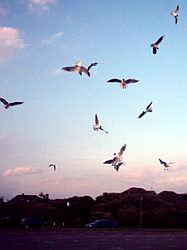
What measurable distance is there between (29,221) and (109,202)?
29090mm

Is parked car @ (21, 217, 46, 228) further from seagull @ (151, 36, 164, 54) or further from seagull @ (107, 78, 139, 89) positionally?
seagull @ (151, 36, 164, 54)

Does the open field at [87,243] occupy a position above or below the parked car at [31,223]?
below

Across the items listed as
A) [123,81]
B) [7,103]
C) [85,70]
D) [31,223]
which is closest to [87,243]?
[7,103]

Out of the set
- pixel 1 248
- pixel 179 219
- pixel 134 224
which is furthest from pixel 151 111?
pixel 179 219

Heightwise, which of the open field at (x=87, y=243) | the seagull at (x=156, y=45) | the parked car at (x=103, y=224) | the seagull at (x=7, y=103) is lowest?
the open field at (x=87, y=243)

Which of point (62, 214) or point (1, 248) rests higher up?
point (62, 214)

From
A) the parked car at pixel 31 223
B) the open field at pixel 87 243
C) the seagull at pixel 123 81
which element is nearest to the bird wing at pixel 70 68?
the seagull at pixel 123 81

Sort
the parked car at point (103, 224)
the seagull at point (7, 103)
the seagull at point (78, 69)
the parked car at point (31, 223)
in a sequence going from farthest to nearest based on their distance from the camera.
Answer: the parked car at point (31, 223) < the parked car at point (103, 224) < the seagull at point (7, 103) < the seagull at point (78, 69)

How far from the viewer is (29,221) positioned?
217 feet

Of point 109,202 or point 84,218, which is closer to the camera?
point 84,218

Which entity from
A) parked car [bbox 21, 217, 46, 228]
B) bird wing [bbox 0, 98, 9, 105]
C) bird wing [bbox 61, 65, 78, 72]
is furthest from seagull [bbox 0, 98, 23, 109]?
parked car [bbox 21, 217, 46, 228]

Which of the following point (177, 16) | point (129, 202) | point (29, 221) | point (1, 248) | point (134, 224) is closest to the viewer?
point (177, 16)

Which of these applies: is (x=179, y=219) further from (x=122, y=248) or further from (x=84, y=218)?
(x=122, y=248)

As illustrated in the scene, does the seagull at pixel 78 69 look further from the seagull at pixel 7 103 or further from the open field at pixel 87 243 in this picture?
the open field at pixel 87 243
